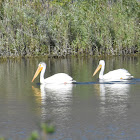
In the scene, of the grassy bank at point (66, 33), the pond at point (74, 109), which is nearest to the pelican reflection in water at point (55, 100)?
the pond at point (74, 109)

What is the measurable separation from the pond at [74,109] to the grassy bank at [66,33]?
17.3 m

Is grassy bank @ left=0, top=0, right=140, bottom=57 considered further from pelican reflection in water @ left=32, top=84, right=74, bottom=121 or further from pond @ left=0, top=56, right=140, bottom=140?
pelican reflection in water @ left=32, top=84, right=74, bottom=121

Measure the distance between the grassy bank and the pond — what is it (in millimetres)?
17289

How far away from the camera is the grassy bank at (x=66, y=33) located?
36.3 metres

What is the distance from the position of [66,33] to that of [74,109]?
2457 cm

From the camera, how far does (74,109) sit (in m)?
12.3

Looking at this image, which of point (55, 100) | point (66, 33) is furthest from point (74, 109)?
point (66, 33)

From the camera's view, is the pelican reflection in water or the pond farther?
the pelican reflection in water

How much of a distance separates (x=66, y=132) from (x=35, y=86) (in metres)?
8.20

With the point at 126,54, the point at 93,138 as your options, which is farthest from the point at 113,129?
the point at 126,54

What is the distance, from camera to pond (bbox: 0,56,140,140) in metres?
9.67

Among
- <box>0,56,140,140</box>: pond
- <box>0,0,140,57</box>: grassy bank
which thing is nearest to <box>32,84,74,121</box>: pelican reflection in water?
<box>0,56,140,140</box>: pond

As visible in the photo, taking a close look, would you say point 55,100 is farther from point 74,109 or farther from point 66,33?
point 66,33

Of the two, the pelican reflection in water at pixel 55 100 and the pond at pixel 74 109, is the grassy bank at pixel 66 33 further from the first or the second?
the pelican reflection in water at pixel 55 100
